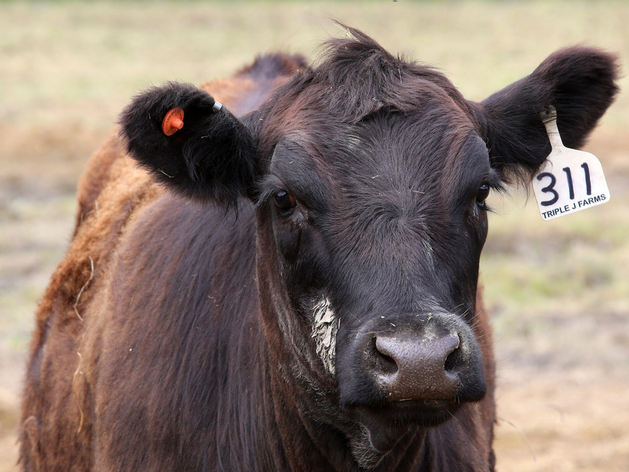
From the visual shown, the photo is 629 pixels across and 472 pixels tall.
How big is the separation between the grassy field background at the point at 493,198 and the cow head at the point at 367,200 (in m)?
0.38

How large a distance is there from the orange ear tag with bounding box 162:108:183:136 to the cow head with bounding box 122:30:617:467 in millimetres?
32

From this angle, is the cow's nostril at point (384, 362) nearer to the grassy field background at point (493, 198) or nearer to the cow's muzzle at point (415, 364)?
the cow's muzzle at point (415, 364)

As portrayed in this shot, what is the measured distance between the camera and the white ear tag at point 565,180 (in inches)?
148

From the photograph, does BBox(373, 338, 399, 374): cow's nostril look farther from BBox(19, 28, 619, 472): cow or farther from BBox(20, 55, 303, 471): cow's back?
BBox(20, 55, 303, 471): cow's back

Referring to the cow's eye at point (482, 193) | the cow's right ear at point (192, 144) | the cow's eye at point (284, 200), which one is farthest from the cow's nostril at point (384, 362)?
the cow's right ear at point (192, 144)

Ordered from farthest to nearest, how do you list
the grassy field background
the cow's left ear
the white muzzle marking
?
1. the grassy field background
2. the cow's left ear
3. the white muzzle marking

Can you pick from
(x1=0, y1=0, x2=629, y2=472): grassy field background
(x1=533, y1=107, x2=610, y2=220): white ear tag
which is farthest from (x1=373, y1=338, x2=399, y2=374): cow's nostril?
(x1=533, y1=107, x2=610, y2=220): white ear tag

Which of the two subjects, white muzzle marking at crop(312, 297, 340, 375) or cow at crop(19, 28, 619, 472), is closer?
cow at crop(19, 28, 619, 472)

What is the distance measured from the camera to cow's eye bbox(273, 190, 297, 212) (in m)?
3.11

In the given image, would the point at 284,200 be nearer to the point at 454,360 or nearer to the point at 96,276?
the point at 454,360

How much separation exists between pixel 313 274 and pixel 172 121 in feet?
2.79

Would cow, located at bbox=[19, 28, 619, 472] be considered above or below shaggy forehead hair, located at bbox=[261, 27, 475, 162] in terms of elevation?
below

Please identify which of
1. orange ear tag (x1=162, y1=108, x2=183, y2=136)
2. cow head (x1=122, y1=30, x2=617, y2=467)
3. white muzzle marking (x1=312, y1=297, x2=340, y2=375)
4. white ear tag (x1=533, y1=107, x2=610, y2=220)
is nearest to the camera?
cow head (x1=122, y1=30, x2=617, y2=467)

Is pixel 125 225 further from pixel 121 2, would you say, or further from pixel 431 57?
pixel 121 2
